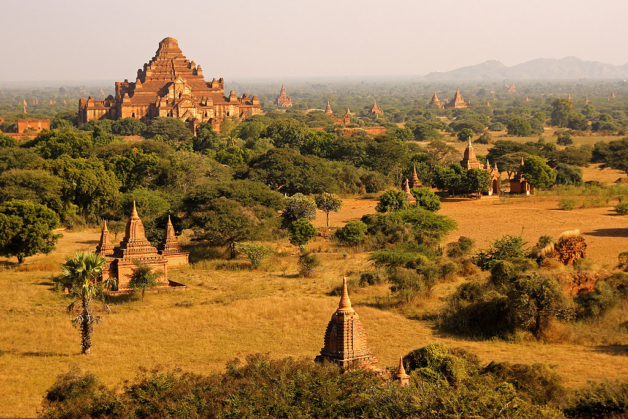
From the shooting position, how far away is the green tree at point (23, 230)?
33.1m

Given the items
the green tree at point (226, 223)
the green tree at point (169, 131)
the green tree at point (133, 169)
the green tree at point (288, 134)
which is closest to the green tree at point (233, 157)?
the green tree at point (288, 134)

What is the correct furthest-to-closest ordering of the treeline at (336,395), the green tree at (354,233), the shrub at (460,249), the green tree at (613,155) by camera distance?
the green tree at (613,155), the green tree at (354,233), the shrub at (460,249), the treeline at (336,395)

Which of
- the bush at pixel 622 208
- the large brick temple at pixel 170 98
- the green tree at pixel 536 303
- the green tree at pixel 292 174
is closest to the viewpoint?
the green tree at pixel 536 303

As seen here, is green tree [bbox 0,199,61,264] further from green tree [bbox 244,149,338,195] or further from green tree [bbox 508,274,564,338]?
green tree [bbox 508,274,564,338]

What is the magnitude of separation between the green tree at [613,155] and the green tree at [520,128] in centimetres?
3965

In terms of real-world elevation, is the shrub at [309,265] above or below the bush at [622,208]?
below

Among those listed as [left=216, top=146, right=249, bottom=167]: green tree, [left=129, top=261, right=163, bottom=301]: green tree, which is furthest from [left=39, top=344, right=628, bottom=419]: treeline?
[left=216, top=146, right=249, bottom=167]: green tree

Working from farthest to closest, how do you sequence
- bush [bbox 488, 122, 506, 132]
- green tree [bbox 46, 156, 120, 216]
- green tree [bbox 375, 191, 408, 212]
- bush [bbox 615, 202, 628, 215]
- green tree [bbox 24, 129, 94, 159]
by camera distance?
bush [bbox 488, 122, 506, 132]
green tree [bbox 24, 129, 94, 159]
green tree [bbox 46, 156, 120, 216]
bush [bbox 615, 202, 628, 215]
green tree [bbox 375, 191, 408, 212]

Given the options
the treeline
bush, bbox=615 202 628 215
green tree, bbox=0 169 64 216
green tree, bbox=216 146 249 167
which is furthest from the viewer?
green tree, bbox=216 146 249 167

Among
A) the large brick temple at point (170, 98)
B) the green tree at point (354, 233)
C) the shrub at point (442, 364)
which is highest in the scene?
the large brick temple at point (170, 98)

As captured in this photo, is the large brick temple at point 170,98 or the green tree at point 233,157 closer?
the green tree at point 233,157

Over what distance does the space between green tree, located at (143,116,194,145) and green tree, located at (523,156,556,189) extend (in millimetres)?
42906

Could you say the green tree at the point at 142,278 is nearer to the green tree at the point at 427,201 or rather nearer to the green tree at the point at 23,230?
the green tree at the point at 23,230

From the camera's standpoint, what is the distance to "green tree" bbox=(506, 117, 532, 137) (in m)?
104
